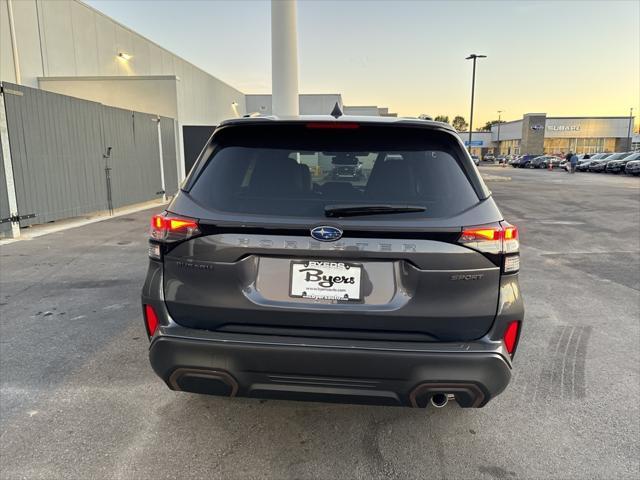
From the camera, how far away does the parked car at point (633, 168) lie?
34.6 meters

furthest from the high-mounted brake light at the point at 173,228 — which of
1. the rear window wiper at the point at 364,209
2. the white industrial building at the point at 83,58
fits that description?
the white industrial building at the point at 83,58

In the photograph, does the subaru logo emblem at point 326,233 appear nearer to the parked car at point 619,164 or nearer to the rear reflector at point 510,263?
the rear reflector at point 510,263

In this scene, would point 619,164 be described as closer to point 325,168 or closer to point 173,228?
point 325,168

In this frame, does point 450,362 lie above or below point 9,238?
above

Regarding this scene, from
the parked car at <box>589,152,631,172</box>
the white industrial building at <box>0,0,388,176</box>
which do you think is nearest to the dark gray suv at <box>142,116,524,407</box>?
the white industrial building at <box>0,0,388,176</box>

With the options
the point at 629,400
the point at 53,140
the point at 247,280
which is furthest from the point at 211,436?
the point at 53,140

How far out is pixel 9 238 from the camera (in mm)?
8469

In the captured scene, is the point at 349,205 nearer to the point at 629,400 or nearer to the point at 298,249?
the point at 298,249

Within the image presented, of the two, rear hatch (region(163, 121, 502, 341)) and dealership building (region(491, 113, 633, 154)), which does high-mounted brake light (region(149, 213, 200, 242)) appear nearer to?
rear hatch (region(163, 121, 502, 341))

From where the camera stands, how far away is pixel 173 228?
7.15 ft

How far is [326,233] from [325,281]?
224mm

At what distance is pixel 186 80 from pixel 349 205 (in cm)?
2510

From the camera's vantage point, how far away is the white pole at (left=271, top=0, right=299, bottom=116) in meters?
17.1

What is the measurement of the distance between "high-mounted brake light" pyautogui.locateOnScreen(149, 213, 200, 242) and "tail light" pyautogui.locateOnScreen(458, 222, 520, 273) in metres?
1.25
